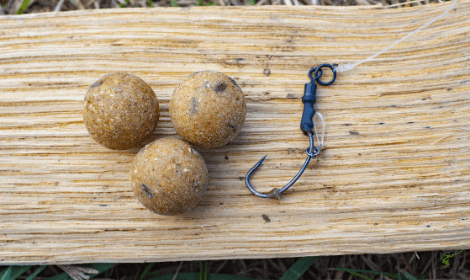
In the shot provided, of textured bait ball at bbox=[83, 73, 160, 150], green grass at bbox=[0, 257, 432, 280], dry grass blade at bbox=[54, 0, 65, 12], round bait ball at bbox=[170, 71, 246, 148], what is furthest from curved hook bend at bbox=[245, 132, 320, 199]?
dry grass blade at bbox=[54, 0, 65, 12]

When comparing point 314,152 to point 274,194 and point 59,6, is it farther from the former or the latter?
point 59,6

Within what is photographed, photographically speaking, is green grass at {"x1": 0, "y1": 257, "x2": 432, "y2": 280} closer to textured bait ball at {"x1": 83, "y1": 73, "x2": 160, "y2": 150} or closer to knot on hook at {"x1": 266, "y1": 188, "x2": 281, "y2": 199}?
knot on hook at {"x1": 266, "y1": 188, "x2": 281, "y2": 199}

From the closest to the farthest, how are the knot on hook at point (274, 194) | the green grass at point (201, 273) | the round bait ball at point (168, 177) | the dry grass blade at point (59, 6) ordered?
the round bait ball at point (168, 177) < the knot on hook at point (274, 194) < the green grass at point (201, 273) < the dry grass blade at point (59, 6)

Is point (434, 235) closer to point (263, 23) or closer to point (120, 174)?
point (263, 23)

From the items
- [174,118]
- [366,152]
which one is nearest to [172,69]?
[174,118]

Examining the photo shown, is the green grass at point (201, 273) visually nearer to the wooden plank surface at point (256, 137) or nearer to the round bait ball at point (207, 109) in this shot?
the wooden plank surface at point (256, 137)

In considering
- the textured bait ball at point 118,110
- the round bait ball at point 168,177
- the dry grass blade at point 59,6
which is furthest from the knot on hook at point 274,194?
the dry grass blade at point 59,6
